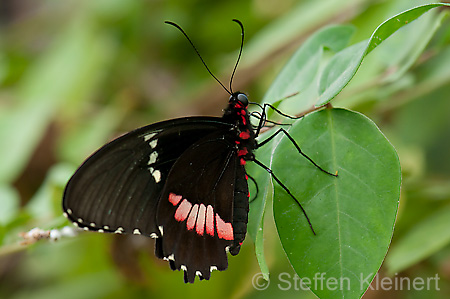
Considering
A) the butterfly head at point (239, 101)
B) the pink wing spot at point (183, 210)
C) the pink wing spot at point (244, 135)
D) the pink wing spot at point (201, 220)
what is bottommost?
the pink wing spot at point (201, 220)

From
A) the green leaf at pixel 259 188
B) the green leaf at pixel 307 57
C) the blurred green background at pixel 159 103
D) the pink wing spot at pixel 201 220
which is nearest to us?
the green leaf at pixel 259 188

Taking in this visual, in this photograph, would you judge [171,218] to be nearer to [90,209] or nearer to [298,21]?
[90,209]

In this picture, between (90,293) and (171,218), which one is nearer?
(171,218)

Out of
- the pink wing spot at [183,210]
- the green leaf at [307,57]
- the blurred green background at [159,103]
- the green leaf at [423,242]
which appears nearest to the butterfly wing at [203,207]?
the pink wing spot at [183,210]

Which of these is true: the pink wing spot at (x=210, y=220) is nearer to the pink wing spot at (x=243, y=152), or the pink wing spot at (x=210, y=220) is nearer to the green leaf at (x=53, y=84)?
the pink wing spot at (x=243, y=152)

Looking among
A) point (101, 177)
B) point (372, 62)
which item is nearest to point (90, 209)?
point (101, 177)

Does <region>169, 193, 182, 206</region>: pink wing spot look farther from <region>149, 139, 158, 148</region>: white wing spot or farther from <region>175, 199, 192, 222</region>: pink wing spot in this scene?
<region>149, 139, 158, 148</region>: white wing spot

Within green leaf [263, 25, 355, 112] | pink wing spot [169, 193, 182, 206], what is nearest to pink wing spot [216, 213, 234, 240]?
pink wing spot [169, 193, 182, 206]
